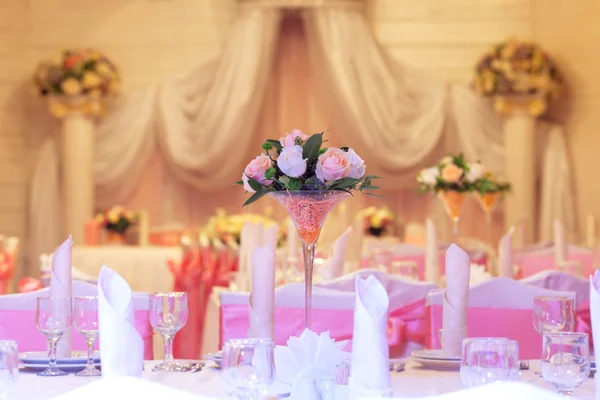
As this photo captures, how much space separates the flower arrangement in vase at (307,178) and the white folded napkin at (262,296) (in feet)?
0.31

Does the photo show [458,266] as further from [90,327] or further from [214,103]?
[214,103]

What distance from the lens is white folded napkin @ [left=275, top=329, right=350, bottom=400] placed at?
6.88 ft

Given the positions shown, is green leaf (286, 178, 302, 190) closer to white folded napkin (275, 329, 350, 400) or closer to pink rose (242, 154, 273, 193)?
pink rose (242, 154, 273, 193)

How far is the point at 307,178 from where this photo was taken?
8.59ft

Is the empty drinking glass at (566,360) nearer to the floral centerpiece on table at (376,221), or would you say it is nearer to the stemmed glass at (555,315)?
the stemmed glass at (555,315)

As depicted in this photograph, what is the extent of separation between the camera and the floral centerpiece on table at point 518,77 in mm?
8344

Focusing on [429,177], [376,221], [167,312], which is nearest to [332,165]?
[167,312]

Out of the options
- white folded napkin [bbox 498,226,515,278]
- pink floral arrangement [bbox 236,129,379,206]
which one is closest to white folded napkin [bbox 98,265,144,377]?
pink floral arrangement [bbox 236,129,379,206]

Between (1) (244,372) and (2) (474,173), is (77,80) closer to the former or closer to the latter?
(2) (474,173)

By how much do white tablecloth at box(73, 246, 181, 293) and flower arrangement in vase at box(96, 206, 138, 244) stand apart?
2.84ft

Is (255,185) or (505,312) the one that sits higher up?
(255,185)

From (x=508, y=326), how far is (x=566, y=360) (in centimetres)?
128

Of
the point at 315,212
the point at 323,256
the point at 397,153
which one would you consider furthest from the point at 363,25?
→ the point at 315,212

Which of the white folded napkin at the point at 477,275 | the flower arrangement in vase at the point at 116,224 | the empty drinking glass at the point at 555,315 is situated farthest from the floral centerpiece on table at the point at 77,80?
the empty drinking glass at the point at 555,315
